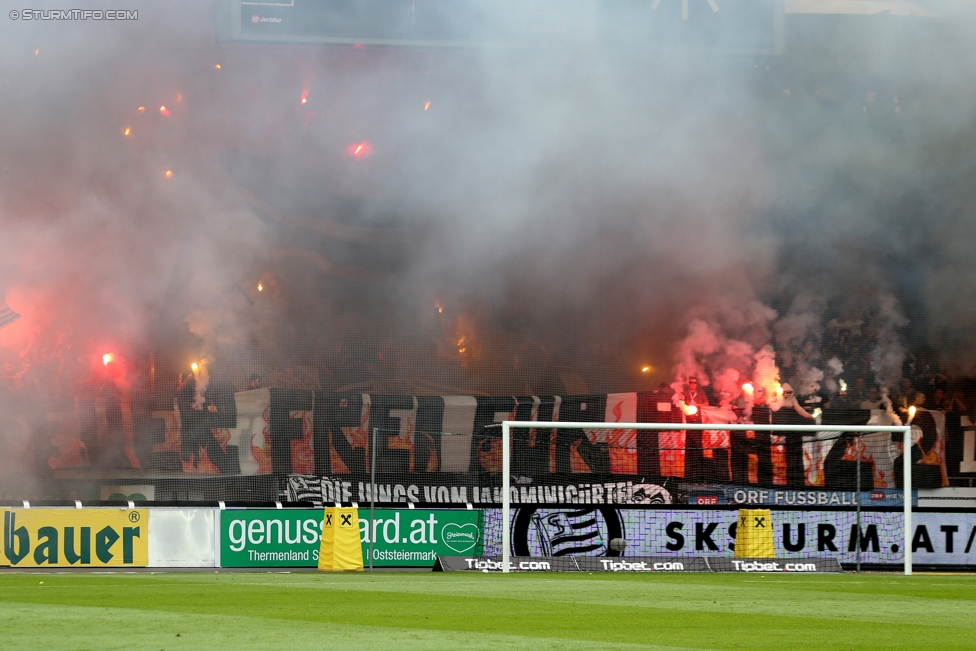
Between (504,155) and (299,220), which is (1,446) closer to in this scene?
(299,220)

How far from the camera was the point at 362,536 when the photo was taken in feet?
30.8

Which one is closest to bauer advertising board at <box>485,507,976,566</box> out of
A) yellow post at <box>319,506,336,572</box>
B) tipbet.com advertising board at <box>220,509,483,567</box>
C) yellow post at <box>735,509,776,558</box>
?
yellow post at <box>735,509,776,558</box>

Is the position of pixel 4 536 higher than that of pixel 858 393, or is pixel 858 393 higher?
pixel 858 393

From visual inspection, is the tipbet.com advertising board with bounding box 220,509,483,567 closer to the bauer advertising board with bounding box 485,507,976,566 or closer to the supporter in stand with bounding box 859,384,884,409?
the bauer advertising board with bounding box 485,507,976,566

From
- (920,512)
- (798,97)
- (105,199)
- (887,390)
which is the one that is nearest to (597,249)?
(798,97)

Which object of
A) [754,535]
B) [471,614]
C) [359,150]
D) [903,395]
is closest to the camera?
[471,614]

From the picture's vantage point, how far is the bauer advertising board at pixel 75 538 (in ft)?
28.6

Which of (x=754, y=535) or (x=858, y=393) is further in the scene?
(x=858, y=393)

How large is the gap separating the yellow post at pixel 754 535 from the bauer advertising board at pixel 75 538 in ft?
18.2

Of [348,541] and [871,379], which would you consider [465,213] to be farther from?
[871,379]

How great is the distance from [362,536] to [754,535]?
377cm

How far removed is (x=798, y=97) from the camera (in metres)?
11.6

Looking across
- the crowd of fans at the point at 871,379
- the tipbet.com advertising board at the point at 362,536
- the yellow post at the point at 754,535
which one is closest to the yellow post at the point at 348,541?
the tipbet.com advertising board at the point at 362,536

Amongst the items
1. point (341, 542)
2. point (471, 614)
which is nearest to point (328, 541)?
point (341, 542)
